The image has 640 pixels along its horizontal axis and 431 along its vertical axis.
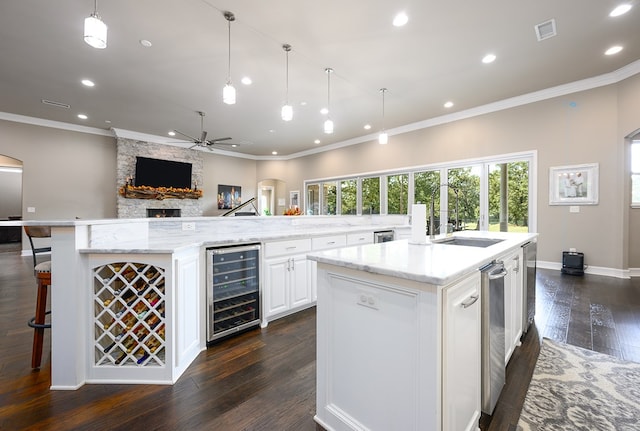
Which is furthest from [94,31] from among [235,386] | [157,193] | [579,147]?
[157,193]

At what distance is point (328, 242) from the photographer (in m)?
3.28

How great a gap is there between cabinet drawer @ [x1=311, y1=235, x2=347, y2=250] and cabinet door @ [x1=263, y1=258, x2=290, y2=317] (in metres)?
0.44

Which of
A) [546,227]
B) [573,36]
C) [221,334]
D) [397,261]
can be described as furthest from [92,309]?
[546,227]

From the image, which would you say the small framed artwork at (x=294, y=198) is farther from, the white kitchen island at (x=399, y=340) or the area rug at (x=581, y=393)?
the white kitchen island at (x=399, y=340)

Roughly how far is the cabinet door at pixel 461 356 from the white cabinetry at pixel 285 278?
1.84 m

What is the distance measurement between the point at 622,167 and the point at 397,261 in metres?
5.46

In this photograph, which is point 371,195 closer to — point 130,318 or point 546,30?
point 546,30

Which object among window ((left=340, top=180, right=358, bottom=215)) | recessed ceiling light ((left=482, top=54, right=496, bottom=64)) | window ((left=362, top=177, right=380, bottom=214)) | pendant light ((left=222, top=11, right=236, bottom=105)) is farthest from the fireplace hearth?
recessed ceiling light ((left=482, top=54, right=496, bottom=64))

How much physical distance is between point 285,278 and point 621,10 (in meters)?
4.67

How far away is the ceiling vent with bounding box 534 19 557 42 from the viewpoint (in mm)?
3139

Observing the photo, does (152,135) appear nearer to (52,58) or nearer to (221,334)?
(52,58)

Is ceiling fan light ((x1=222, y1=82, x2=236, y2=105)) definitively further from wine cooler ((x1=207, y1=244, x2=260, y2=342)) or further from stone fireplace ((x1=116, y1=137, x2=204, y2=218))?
stone fireplace ((x1=116, y1=137, x2=204, y2=218))

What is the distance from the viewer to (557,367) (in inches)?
75.7

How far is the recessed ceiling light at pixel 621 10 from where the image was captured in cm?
290
